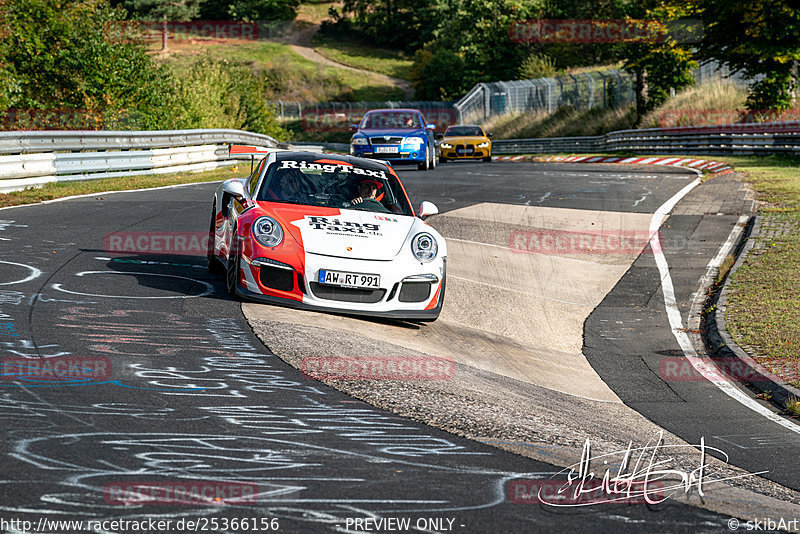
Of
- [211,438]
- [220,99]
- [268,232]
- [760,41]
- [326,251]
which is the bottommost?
[211,438]

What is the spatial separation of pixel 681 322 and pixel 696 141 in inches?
925

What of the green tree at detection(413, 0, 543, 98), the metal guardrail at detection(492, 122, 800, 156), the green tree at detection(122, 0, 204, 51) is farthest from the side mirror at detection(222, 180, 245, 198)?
the green tree at detection(122, 0, 204, 51)

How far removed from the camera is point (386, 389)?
600 cm

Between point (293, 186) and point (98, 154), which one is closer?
point (293, 186)

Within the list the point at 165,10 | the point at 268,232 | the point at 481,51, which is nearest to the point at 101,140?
the point at 268,232

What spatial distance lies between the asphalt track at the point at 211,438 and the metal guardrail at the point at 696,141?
2293 centimetres

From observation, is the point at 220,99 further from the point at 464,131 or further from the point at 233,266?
the point at 233,266

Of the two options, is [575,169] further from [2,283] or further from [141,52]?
[2,283]

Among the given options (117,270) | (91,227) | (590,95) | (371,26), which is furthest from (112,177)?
(371,26)

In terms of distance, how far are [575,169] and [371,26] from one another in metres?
87.7

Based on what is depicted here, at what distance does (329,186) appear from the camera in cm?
934

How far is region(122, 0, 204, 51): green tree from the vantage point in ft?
301

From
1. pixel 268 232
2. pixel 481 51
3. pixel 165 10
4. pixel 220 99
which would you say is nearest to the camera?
pixel 268 232

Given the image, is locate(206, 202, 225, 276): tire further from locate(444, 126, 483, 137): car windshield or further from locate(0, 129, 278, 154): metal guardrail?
locate(444, 126, 483, 137): car windshield
